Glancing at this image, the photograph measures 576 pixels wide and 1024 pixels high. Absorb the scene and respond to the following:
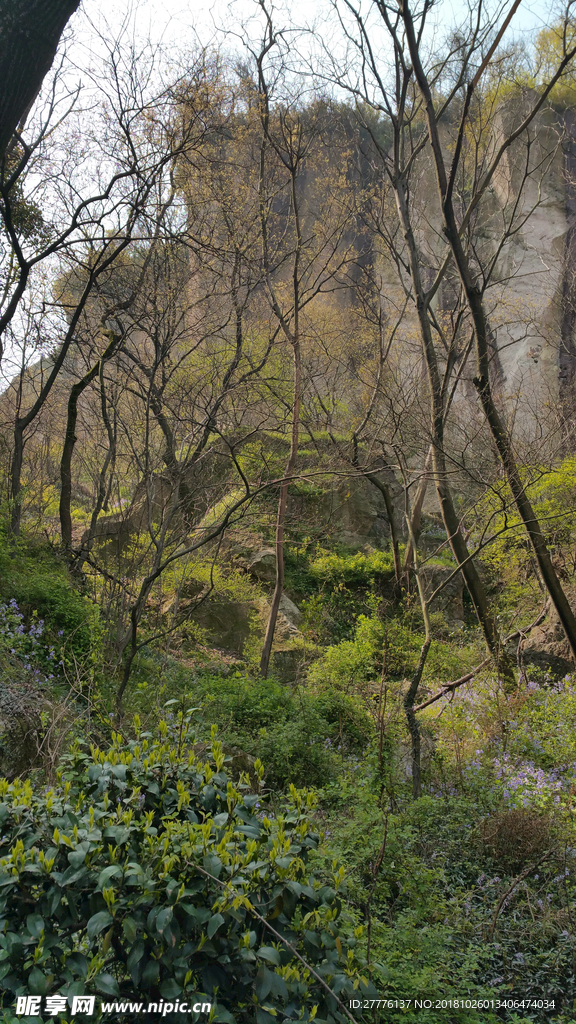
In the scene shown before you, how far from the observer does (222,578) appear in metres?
9.91

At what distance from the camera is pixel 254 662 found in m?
8.87

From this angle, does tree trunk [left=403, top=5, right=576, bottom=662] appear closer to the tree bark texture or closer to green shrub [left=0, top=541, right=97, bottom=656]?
green shrub [left=0, top=541, right=97, bottom=656]

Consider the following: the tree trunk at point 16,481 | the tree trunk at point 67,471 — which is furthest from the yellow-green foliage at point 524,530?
the tree trunk at point 16,481

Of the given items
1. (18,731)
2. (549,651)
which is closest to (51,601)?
(18,731)

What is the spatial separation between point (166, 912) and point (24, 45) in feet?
11.0

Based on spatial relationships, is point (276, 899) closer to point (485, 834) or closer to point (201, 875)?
point (201, 875)

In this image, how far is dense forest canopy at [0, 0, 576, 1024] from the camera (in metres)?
1.70

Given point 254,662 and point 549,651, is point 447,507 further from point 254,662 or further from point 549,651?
point 254,662

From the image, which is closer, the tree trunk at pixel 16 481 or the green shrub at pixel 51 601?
the green shrub at pixel 51 601

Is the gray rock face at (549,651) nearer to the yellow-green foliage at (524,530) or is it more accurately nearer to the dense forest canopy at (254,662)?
the dense forest canopy at (254,662)

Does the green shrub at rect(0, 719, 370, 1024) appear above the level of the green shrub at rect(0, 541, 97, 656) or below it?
below

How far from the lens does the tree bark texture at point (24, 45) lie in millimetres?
2492

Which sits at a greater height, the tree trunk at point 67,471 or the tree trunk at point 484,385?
the tree trunk at point 484,385

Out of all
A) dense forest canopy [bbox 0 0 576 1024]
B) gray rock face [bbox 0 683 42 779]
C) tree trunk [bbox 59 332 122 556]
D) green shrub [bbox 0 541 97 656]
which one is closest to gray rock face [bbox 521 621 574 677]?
dense forest canopy [bbox 0 0 576 1024]
